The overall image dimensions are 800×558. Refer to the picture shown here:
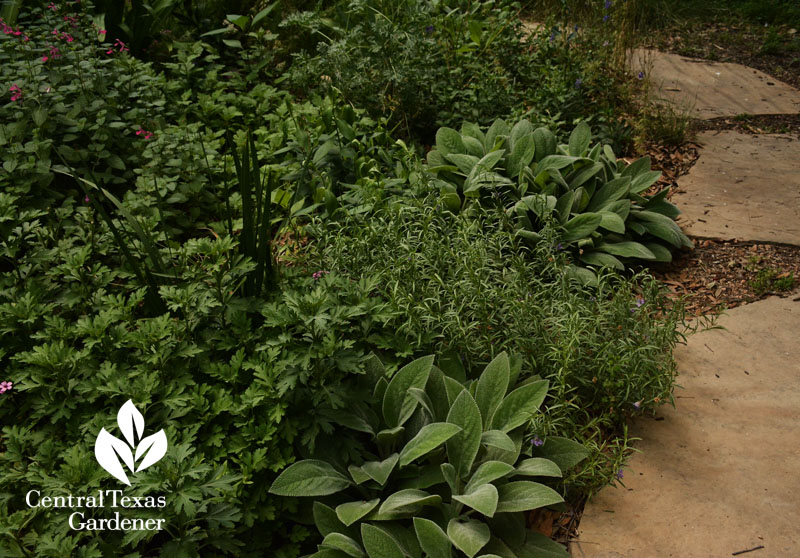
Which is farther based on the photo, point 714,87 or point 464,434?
point 714,87

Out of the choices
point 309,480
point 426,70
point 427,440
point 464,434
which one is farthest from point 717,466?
point 426,70

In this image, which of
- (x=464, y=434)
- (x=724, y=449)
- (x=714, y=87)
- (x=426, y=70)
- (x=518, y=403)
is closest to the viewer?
(x=464, y=434)

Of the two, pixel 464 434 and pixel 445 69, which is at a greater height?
pixel 445 69

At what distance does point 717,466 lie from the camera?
2355mm

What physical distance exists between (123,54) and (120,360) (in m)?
2.44

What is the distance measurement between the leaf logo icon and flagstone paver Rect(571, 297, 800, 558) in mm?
1368

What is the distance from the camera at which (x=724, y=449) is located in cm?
242

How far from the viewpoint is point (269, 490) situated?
197 cm

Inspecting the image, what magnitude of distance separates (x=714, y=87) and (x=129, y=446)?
16.3ft

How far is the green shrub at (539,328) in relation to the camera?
2.41m

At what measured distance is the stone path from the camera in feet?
6.97

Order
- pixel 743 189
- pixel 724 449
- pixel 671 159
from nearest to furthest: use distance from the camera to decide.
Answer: pixel 724 449, pixel 743 189, pixel 671 159

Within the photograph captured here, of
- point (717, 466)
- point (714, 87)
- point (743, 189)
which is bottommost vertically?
point (717, 466)

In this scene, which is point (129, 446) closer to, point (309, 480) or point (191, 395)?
point (191, 395)
